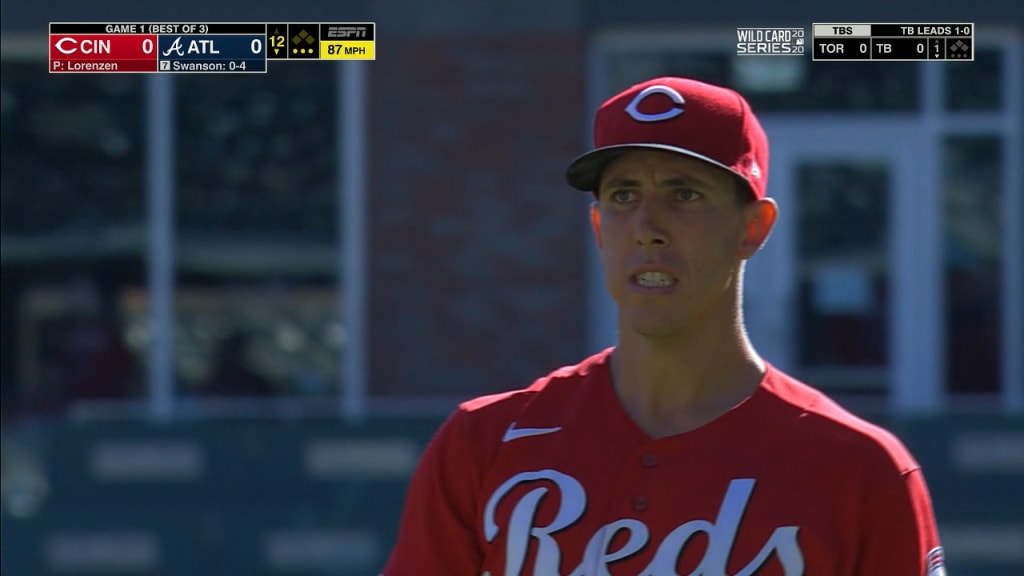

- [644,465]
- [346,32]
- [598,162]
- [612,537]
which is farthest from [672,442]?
[346,32]

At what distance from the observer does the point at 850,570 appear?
2350 millimetres

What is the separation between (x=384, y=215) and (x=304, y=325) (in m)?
0.86

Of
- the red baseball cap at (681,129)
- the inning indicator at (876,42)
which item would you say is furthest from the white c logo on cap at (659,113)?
the inning indicator at (876,42)

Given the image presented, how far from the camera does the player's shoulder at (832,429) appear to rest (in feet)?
7.91

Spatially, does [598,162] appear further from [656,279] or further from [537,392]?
[537,392]

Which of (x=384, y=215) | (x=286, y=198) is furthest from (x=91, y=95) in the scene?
(x=384, y=215)

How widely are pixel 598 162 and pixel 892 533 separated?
2.32 ft

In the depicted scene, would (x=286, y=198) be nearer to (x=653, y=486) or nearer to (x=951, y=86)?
(x=951, y=86)

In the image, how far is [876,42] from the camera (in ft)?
18.0

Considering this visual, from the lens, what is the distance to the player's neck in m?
2.51

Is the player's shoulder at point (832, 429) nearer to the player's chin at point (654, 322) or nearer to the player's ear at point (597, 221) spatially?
the player's chin at point (654, 322)

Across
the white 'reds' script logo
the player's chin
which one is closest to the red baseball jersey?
the white 'reds' script logo

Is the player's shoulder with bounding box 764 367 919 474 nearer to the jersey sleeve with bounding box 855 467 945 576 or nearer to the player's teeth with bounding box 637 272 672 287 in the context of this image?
the jersey sleeve with bounding box 855 467 945 576

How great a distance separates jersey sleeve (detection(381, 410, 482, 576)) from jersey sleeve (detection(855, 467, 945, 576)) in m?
0.59
